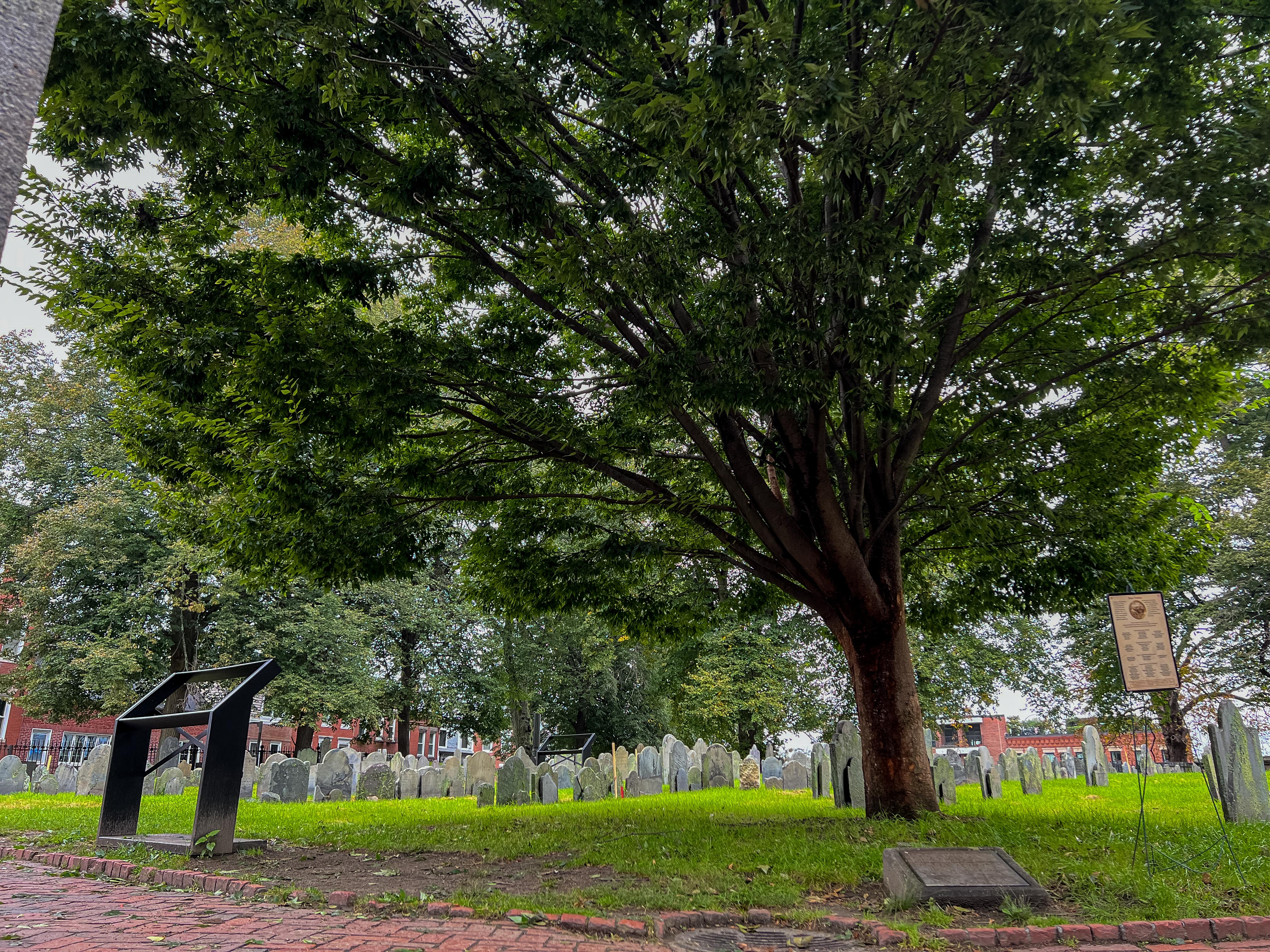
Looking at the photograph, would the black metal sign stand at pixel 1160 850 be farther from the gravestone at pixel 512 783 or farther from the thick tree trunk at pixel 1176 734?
the thick tree trunk at pixel 1176 734

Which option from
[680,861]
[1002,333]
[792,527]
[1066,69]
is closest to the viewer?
[1066,69]

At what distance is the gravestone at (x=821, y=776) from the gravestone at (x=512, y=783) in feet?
17.9

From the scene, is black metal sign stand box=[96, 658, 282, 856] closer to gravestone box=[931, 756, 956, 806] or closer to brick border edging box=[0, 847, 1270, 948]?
brick border edging box=[0, 847, 1270, 948]

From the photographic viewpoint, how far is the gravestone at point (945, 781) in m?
13.1

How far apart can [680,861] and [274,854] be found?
4.19 m

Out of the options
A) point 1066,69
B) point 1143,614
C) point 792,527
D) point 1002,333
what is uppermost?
point 1002,333

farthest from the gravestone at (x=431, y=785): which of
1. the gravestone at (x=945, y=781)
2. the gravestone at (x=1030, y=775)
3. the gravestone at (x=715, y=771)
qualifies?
the gravestone at (x=1030, y=775)

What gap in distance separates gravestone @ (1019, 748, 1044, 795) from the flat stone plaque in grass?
468 inches

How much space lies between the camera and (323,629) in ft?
86.9

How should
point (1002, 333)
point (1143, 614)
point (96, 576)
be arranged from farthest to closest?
point (96, 576)
point (1002, 333)
point (1143, 614)

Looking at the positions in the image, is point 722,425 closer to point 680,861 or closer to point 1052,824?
point 680,861

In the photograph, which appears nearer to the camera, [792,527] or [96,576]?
[792,527]

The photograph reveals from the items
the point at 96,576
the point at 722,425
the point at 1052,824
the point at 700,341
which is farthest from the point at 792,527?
the point at 96,576

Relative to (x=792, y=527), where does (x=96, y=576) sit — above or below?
above
